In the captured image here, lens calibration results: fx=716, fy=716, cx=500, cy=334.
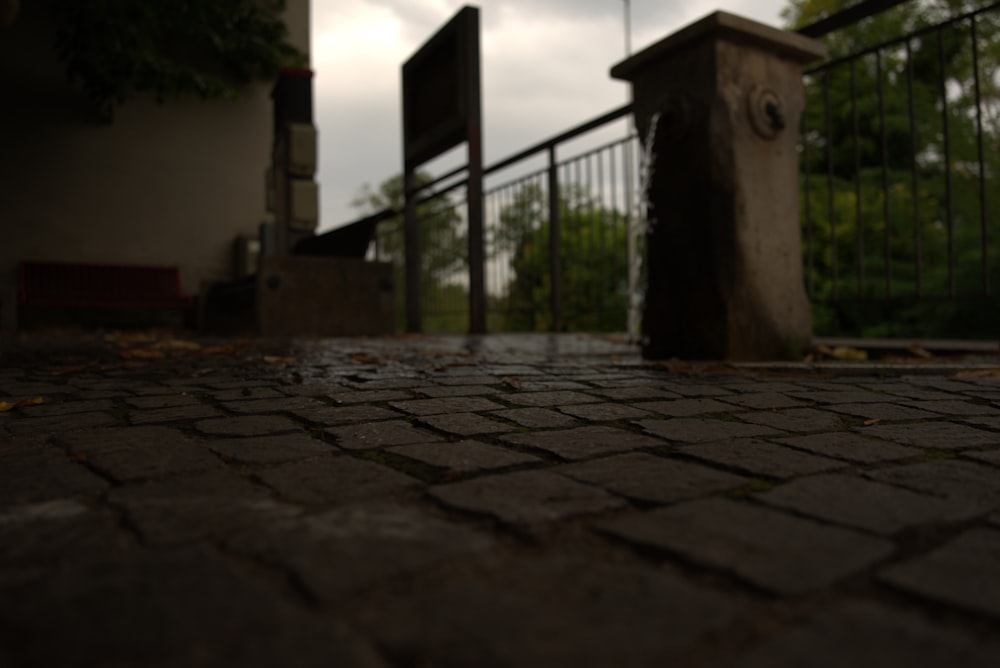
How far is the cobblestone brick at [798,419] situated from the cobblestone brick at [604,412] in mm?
298

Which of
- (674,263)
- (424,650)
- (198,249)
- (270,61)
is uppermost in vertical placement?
(270,61)

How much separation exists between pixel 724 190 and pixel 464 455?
7.58 ft

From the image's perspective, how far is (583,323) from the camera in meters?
8.95

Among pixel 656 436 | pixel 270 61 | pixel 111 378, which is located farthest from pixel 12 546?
pixel 270 61

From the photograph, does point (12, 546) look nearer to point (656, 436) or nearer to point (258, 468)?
point (258, 468)

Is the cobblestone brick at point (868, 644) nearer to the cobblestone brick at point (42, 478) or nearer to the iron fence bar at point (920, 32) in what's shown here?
the cobblestone brick at point (42, 478)

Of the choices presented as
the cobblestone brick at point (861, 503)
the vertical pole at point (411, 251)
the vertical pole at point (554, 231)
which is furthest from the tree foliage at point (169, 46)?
the cobblestone brick at point (861, 503)

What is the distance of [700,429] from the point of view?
1.81 meters

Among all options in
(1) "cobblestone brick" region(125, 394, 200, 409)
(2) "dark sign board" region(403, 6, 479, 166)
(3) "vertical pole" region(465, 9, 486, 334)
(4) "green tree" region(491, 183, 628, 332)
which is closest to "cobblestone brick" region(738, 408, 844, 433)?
(1) "cobblestone brick" region(125, 394, 200, 409)

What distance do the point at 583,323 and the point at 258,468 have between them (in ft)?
25.2

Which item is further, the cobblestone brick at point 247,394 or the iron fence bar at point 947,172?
the iron fence bar at point 947,172

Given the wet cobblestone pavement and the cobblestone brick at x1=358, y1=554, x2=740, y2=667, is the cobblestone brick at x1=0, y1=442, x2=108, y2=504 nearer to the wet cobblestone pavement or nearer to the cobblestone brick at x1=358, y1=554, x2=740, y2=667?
the wet cobblestone pavement

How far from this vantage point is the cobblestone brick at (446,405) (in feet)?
6.80

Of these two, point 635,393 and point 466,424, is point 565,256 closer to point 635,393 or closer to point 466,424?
point 635,393
